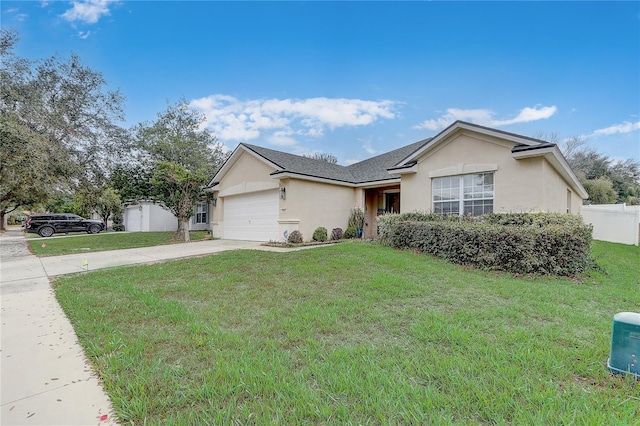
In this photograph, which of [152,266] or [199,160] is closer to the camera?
[152,266]

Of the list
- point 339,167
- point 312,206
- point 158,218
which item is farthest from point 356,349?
point 158,218

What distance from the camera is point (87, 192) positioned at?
17.7 m

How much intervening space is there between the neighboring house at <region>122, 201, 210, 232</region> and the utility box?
24.7m

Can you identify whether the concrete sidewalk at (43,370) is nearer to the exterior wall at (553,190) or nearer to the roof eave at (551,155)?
the roof eave at (551,155)

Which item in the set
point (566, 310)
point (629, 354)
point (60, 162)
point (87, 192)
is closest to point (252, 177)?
point (60, 162)

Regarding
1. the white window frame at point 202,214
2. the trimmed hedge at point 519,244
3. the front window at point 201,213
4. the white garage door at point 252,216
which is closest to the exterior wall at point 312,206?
the white garage door at point 252,216

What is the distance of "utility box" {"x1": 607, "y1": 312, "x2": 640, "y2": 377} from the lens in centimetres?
261

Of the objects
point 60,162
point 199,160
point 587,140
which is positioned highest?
point 587,140

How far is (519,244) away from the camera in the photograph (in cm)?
700

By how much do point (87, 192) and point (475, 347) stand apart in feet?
70.8

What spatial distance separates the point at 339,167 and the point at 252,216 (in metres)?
5.99

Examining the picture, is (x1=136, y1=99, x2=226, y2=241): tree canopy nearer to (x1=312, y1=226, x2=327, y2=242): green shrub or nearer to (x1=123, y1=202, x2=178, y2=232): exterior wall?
(x1=312, y1=226, x2=327, y2=242): green shrub

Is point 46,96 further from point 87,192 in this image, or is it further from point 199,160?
point 199,160

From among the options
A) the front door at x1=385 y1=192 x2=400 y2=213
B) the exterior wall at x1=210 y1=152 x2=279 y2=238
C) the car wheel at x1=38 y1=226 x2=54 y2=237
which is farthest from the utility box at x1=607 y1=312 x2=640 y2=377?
the car wheel at x1=38 y1=226 x2=54 y2=237
